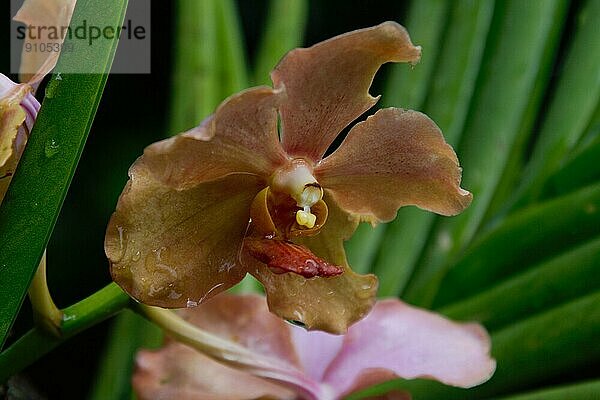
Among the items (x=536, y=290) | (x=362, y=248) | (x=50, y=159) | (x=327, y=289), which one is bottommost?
(x=362, y=248)

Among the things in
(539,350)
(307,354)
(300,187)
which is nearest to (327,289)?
(300,187)

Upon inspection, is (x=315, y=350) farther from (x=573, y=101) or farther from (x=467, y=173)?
(x=573, y=101)

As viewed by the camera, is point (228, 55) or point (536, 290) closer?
point (536, 290)

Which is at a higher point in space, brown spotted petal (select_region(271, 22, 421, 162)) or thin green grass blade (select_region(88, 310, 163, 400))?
brown spotted petal (select_region(271, 22, 421, 162))

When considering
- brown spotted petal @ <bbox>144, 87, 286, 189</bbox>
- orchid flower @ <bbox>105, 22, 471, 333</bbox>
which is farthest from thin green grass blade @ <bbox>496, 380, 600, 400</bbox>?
brown spotted petal @ <bbox>144, 87, 286, 189</bbox>

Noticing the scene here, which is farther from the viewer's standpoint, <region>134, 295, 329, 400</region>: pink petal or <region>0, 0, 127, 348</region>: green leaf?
<region>134, 295, 329, 400</region>: pink petal

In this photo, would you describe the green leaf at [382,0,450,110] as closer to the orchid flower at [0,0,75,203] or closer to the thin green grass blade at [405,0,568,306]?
the thin green grass blade at [405,0,568,306]

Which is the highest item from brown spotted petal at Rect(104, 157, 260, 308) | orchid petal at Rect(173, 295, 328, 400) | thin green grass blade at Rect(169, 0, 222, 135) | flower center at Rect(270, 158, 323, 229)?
flower center at Rect(270, 158, 323, 229)


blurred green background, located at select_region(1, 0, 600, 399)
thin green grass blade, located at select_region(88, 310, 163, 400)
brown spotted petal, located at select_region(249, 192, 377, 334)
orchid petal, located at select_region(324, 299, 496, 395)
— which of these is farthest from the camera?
thin green grass blade, located at select_region(88, 310, 163, 400)
